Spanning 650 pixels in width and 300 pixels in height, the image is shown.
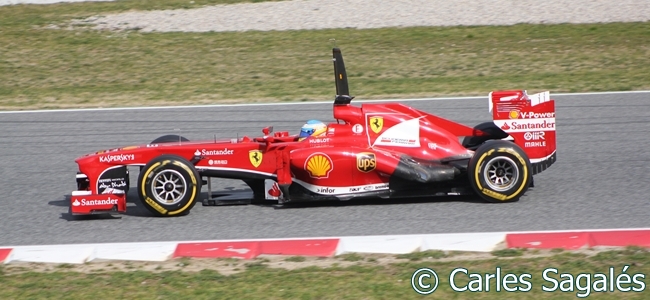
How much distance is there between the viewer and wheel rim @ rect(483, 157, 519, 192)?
27.7 ft

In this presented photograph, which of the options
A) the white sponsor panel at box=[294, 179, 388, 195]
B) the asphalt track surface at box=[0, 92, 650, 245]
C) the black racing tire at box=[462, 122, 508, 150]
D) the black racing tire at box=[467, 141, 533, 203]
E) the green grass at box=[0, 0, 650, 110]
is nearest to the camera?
the asphalt track surface at box=[0, 92, 650, 245]

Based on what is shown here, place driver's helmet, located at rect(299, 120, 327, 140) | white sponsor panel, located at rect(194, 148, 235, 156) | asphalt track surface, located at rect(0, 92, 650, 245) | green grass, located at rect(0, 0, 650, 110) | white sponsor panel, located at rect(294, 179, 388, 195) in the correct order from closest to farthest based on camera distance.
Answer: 1. asphalt track surface, located at rect(0, 92, 650, 245)
2. white sponsor panel, located at rect(294, 179, 388, 195)
3. white sponsor panel, located at rect(194, 148, 235, 156)
4. driver's helmet, located at rect(299, 120, 327, 140)
5. green grass, located at rect(0, 0, 650, 110)

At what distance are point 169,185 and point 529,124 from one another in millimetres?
3409

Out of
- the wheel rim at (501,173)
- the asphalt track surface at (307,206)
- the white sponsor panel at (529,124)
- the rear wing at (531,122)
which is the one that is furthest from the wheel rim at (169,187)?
the white sponsor panel at (529,124)

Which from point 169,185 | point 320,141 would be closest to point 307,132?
point 320,141

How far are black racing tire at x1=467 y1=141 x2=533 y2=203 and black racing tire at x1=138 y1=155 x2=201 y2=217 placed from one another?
2.52m

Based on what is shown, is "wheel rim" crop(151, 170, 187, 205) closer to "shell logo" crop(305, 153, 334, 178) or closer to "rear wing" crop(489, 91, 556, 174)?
"shell logo" crop(305, 153, 334, 178)

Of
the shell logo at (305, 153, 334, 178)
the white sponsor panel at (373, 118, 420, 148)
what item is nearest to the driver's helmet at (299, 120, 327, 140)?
the shell logo at (305, 153, 334, 178)

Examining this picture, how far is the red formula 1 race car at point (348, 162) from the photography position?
27.7 feet

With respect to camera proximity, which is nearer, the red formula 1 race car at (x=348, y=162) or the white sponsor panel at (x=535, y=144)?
the red formula 1 race car at (x=348, y=162)

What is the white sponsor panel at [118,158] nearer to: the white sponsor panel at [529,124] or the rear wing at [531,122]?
the rear wing at [531,122]

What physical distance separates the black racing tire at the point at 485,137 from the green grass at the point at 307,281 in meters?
2.27

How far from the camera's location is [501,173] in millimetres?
8523

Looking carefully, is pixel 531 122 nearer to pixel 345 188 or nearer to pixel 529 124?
pixel 529 124
